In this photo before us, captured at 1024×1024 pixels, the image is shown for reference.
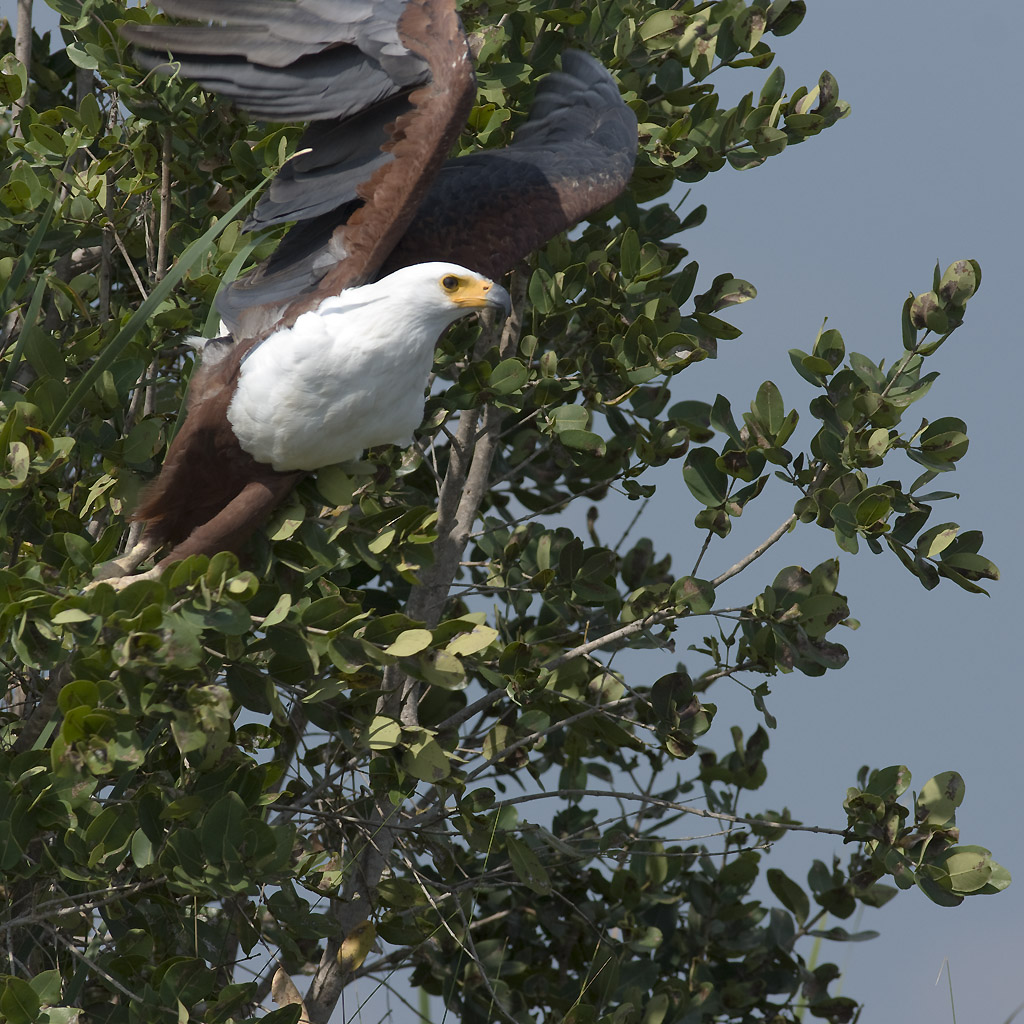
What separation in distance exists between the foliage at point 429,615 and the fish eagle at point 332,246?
4.5 inches

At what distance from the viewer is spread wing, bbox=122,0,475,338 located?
2760 mm

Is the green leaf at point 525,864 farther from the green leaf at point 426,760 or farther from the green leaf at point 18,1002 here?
the green leaf at point 18,1002

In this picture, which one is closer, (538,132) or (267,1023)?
(267,1023)

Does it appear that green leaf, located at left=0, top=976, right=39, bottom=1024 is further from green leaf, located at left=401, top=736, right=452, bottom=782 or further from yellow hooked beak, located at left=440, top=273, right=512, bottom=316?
yellow hooked beak, located at left=440, top=273, right=512, bottom=316

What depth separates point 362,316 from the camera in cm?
273

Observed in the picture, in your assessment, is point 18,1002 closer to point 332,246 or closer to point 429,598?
point 429,598

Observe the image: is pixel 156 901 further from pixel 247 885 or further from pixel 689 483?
pixel 689 483

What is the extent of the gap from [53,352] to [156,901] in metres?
1.17

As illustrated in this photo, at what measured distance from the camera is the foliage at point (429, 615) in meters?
2.62

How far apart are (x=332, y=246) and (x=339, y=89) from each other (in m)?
0.32

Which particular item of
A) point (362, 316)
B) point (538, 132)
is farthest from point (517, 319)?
point (362, 316)

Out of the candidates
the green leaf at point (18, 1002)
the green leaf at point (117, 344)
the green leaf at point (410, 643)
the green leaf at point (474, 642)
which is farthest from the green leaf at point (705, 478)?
the green leaf at point (18, 1002)

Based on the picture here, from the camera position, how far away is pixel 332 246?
115 inches

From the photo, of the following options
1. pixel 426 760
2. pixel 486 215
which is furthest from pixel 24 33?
pixel 426 760
